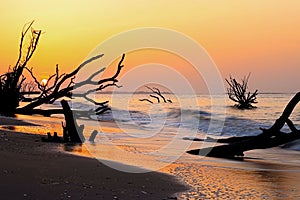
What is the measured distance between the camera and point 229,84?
55.5m

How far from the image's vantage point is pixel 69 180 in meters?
5.88

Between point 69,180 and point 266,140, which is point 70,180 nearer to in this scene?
point 69,180

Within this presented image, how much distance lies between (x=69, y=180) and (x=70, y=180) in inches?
0.7

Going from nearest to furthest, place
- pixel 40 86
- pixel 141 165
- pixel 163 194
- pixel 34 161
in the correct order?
pixel 163 194 → pixel 34 161 → pixel 141 165 → pixel 40 86

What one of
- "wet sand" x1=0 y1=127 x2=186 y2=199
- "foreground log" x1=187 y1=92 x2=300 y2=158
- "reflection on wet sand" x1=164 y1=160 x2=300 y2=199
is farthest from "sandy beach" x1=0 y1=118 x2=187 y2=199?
"foreground log" x1=187 y1=92 x2=300 y2=158

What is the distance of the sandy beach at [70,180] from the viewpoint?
5023 mm

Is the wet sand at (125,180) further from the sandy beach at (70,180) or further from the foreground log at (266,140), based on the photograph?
the foreground log at (266,140)

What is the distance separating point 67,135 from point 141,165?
4.06 m

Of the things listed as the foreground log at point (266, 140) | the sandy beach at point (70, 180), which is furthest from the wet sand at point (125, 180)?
the foreground log at point (266, 140)

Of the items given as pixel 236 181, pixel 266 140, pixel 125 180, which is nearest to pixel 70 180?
pixel 125 180

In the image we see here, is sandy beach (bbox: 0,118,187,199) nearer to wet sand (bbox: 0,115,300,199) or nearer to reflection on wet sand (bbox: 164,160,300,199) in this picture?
wet sand (bbox: 0,115,300,199)

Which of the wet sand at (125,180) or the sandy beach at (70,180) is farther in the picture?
the wet sand at (125,180)

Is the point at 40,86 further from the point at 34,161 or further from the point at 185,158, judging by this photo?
the point at 34,161

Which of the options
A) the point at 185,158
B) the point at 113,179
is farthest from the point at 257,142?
the point at 113,179
